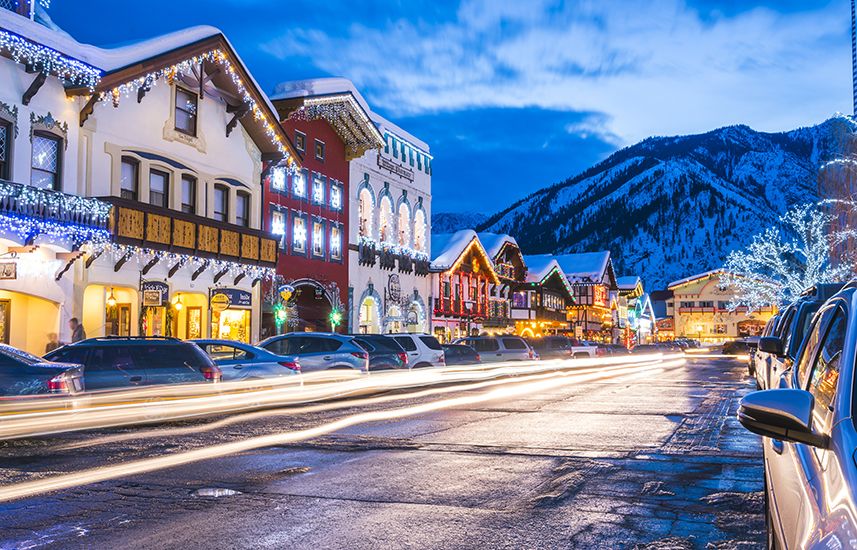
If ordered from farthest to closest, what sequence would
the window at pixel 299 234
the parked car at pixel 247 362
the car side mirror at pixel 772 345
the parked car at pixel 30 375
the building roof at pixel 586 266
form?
the building roof at pixel 586 266
the window at pixel 299 234
the parked car at pixel 247 362
the parked car at pixel 30 375
the car side mirror at pixel 772 345

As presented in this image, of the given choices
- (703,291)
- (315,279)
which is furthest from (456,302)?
(703,291)

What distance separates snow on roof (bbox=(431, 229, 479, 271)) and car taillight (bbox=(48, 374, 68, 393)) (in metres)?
46.1

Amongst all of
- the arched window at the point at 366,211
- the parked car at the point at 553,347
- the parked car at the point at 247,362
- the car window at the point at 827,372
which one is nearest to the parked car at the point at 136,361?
the parked car at the point at 247,362

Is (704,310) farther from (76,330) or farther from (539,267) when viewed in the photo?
(76,330)

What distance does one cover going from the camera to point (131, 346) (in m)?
16.7

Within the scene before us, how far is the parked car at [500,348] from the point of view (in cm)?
3947

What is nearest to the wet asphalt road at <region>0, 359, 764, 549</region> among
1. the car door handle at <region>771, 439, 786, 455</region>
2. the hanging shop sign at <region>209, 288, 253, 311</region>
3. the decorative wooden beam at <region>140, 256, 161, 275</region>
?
the car door handle at <region>771, 439, 786, 455</region>

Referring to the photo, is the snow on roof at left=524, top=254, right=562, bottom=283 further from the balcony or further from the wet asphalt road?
the wet asphalt road

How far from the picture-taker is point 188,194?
33062 mm

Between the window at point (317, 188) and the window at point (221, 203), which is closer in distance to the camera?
the window at point (221, 203)

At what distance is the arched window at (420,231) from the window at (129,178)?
27.7 meters

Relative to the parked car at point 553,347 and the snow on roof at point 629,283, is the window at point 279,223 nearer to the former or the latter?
the parked car at point 553,347

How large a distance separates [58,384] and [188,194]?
20556mm

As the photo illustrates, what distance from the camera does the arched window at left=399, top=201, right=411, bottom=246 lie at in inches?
2151
